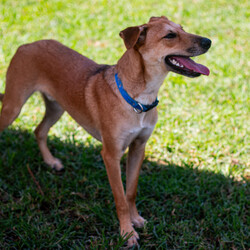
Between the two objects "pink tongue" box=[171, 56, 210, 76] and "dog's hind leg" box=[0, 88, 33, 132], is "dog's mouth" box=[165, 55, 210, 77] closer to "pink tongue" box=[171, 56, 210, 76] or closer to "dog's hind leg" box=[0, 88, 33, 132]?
"pink tongue" box=[171, 56, 210, 76]

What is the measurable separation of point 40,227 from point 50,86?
150 centimetres

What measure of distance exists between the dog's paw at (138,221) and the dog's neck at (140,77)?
4.15 feet

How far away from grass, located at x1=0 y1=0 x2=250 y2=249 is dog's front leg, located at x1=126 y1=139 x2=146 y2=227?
165mm

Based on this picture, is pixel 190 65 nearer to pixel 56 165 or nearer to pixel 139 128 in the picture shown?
pixel 139 128

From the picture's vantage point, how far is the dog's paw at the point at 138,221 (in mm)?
3621

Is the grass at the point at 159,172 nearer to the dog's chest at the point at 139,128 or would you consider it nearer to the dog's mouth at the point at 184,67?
the dog's chest at the point at 139,128

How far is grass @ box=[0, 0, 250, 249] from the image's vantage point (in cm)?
345

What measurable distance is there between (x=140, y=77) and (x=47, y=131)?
181 cm

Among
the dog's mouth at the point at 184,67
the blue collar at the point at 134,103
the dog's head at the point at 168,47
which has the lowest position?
the blue collar at the point at 134,103

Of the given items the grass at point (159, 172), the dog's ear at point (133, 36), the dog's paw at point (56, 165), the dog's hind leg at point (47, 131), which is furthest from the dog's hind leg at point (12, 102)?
the dog's ear at point (133, 36)

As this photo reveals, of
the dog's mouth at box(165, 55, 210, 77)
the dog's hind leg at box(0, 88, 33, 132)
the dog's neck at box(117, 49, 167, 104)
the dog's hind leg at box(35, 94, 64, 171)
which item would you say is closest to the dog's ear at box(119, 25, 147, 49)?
the dog's neck at box(117, 49, 167, 104)

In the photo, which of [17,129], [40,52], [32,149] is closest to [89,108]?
[40,52]

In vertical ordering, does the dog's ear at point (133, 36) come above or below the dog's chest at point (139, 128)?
above

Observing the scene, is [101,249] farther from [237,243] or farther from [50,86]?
[50,86]
